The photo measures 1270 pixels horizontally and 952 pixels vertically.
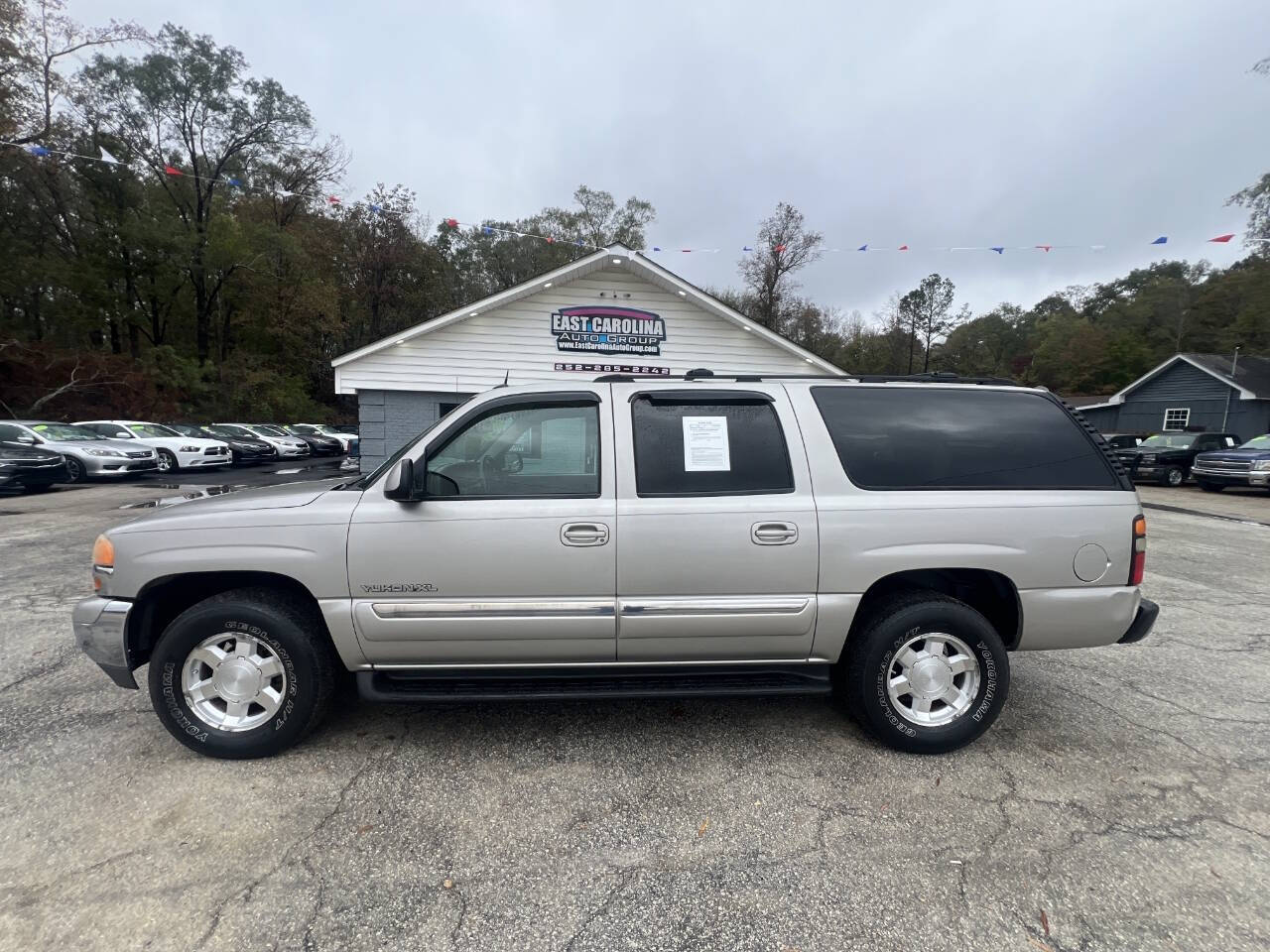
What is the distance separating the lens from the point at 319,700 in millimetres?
2822

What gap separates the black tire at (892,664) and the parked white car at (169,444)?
19.5m

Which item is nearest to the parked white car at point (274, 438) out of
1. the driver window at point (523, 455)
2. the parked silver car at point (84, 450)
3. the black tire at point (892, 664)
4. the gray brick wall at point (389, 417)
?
the parked silver car at point (84, 450)

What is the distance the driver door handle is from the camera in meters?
2.74

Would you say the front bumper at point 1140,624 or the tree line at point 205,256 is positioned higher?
the tree line at point 205,256

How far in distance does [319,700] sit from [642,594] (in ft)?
5.37

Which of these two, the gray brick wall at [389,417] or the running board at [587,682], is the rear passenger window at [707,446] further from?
the gray brick wall at [389,417]

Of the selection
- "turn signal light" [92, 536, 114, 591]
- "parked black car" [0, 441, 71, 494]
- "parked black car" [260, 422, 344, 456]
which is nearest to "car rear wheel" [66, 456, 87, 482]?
"parked black car" [0, 441, 71, 494]

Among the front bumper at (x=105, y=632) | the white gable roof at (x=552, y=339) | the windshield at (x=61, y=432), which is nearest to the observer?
the front bumper at (x=105, y=632)

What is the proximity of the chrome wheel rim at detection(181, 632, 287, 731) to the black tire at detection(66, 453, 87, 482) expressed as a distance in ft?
51.3

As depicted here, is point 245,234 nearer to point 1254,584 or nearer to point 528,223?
point 528,223

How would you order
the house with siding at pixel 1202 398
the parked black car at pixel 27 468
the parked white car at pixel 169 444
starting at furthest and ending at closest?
the house with siding at pixel 1202 398 < the parked white car at pixel 169 444 < the parked black car at pixel 27 468

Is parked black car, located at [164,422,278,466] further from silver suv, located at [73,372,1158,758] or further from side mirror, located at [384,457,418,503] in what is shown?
side mirror, located at [384,457,418,503]

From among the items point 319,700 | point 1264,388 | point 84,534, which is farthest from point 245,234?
point 1264,388

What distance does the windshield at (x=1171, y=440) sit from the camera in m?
18.1
